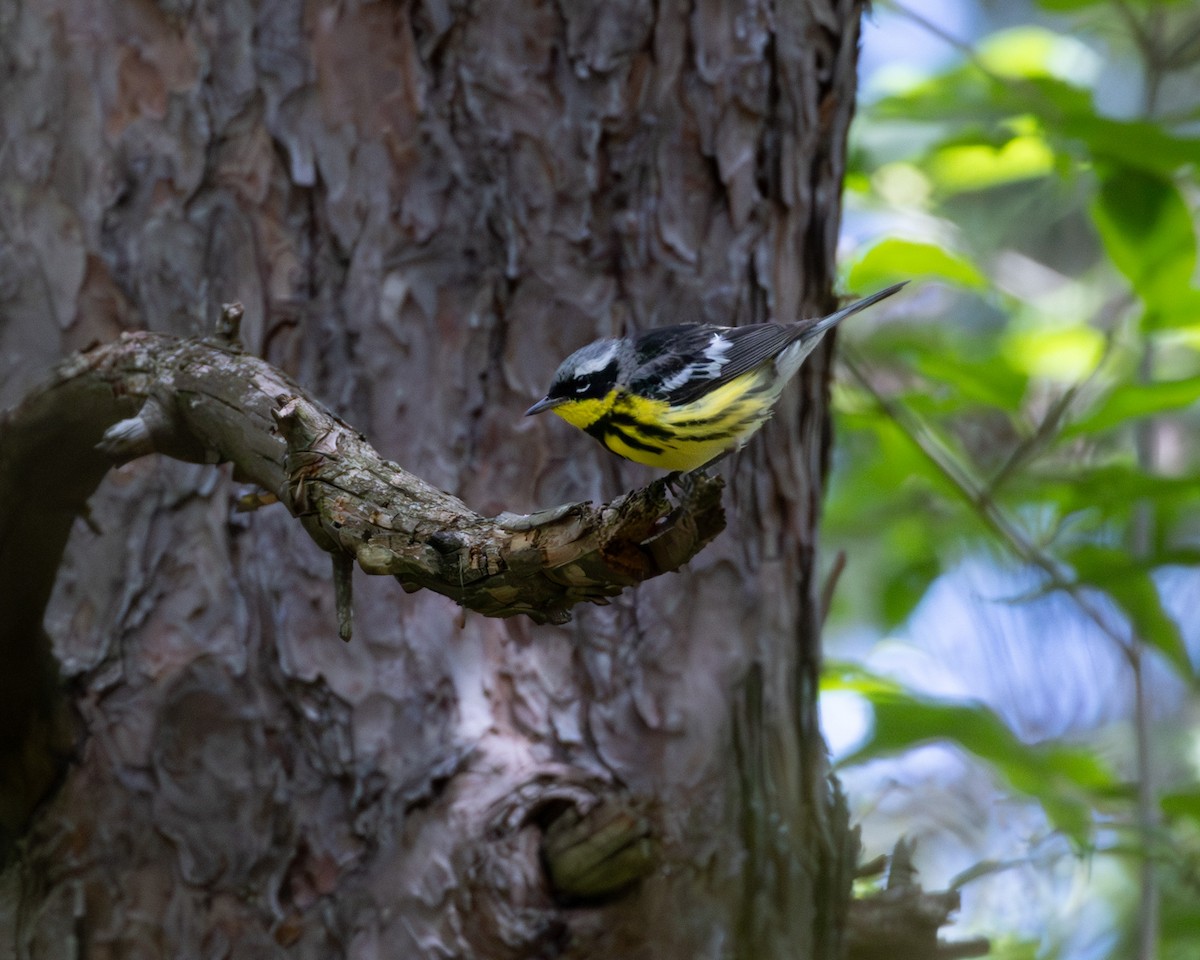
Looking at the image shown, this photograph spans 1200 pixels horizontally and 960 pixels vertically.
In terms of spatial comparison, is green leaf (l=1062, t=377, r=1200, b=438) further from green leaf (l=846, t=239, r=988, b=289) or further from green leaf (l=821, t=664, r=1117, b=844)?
green leaf (l=821, t=664, r=1117, b=844)

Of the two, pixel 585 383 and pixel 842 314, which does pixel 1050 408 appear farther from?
pixel 585 383

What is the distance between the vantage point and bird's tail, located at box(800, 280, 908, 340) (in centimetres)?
198

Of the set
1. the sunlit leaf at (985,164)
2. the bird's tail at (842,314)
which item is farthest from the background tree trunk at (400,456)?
the sunlit leaf at (985,164)

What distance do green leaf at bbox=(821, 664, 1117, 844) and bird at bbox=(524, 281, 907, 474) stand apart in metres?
0.62

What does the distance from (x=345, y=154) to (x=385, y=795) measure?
1164 millimetres

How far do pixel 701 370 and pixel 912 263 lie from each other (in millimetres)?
777

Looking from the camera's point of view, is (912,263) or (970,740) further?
(912,263)

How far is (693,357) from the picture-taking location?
6.32 ft

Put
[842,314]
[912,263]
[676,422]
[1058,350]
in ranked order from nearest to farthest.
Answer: [676,422]
[842,314]
[912,263]
[1058,350]

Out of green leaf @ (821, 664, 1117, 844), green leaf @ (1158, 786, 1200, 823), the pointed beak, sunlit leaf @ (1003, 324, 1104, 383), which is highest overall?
sunlit leaf @ (1003, 324, 1104, 383)

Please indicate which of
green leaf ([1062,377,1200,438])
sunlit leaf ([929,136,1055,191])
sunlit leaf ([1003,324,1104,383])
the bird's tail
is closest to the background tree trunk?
the bird's tail

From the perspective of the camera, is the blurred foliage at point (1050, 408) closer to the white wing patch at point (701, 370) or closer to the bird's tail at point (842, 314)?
the bird's tail at point (842, 314)

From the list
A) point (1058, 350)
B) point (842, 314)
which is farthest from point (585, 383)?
point (1058, 350)

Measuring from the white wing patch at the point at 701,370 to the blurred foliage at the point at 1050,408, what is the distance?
62cm
